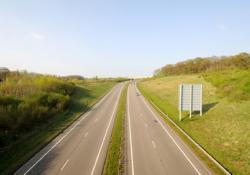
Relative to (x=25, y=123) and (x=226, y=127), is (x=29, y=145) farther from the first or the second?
(x=226, y=127)

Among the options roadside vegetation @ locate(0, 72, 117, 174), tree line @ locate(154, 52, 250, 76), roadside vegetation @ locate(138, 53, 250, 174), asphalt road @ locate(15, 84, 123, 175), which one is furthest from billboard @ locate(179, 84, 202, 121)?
tree line @ locate(154, 52, 250, 76)

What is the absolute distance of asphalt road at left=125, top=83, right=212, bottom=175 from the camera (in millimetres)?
15852

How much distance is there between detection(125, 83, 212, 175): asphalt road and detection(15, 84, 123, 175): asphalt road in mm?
2732

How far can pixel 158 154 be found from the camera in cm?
1895

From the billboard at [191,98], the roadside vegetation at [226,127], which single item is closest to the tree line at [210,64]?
the roadside vegetation at [226,127]

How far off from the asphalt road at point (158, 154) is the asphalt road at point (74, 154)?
273 cm

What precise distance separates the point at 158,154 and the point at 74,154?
7.90m

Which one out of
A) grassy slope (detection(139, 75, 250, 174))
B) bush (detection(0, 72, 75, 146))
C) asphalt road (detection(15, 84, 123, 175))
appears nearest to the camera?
asphalt road (detection(15, 84, 123, 175))

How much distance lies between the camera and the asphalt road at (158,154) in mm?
15852

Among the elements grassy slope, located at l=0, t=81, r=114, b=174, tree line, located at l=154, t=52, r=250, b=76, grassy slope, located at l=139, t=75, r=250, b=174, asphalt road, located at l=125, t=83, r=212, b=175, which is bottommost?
grassy slope, located at l=0, t=81, r=114, b=174

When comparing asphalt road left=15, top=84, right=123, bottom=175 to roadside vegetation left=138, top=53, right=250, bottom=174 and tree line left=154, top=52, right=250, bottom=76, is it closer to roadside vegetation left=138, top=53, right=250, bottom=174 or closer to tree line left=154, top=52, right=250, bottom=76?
roadside vegetation left=138, top=53, right=250, bottom=174

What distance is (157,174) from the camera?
49.8 ft

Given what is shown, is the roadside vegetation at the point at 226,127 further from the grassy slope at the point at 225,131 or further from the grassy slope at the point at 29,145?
the grassy slope at the point at 29,145

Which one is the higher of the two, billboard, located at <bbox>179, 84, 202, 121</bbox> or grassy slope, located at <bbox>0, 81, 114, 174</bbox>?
billboard, located at <bbox>179, 84, 202, 121</bbox>
